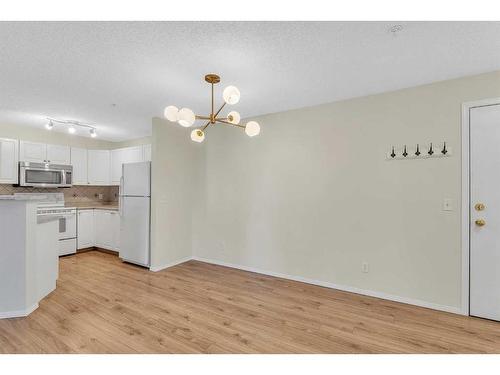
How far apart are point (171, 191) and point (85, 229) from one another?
2346 millimetres

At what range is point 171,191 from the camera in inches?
166

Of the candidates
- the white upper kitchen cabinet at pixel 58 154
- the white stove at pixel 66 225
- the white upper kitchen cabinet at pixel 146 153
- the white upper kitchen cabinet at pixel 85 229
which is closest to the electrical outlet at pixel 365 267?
the white upper kitchen cabinet at pixel 146 153

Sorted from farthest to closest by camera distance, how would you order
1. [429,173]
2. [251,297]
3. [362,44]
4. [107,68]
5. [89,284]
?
[89,284] < [251,297] < [429,173] < [107,68] < [362,44]

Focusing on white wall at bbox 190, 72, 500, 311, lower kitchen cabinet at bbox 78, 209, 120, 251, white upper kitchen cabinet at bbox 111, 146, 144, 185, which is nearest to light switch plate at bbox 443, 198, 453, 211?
white wall at bbox 190, 72, 500, 311

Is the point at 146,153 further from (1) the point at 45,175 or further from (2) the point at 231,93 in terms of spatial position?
(2) the point at 231,93

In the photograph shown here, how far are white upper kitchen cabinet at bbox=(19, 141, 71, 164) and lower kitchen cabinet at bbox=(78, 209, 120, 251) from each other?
3.62 feet

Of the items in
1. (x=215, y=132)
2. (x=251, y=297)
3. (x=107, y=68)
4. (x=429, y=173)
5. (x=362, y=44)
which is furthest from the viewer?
(x=215, y=132)

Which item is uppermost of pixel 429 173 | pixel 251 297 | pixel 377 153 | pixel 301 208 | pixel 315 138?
pixel 315 138

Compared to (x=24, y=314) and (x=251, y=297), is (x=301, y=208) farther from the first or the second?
(x=24, y=314)

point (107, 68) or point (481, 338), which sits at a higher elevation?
point (107, 68)

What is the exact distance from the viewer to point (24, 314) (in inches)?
97.7

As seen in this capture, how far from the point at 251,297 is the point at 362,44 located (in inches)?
110

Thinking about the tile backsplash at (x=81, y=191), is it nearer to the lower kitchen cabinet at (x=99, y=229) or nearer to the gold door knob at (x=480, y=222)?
the lower kitchen cabinet at (x=99, y=229)

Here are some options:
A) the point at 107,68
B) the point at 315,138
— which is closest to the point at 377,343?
the point at 315,138
